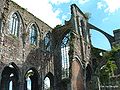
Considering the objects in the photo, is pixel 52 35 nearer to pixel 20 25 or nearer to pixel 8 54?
pixel 20 25

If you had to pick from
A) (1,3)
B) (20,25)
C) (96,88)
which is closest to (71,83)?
(96,88)

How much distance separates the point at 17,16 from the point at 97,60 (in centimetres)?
967

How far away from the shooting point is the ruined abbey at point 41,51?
17.3m

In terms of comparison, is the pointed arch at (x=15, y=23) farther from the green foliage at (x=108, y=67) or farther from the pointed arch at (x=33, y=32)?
the green foliage at (x=108, y=67)

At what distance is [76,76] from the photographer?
19.1 meters

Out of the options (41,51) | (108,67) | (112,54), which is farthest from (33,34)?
(112,54)

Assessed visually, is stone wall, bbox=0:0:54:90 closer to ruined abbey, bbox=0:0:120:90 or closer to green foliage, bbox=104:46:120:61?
ruined abbey, bbox=0:0:120:90

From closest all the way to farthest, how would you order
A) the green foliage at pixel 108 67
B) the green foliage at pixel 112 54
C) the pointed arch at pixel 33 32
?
the pointed arch at pixel 33 32, the green foliage at pixel 108 67, the green foliage at pixel 112 54

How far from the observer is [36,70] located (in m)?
19.2

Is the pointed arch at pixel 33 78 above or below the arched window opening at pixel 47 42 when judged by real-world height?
below

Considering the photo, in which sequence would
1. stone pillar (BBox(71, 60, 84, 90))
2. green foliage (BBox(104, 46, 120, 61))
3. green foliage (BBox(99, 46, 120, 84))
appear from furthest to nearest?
green foliage (BBox(104, 46, 120, 61)) < green foliage (BBox(99, 46, 120, 84)) < stone pillar (BBox(71, 60, 84, 90))

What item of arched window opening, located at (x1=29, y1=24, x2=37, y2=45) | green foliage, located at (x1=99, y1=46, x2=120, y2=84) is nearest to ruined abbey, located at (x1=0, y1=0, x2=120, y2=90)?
arched window opening, located at (x1=29, y1=24, x2=37, y2=45)

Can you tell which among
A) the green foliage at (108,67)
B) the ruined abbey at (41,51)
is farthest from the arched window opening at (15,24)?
the green foliage at (108,67)

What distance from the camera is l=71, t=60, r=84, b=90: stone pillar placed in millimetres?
18438
